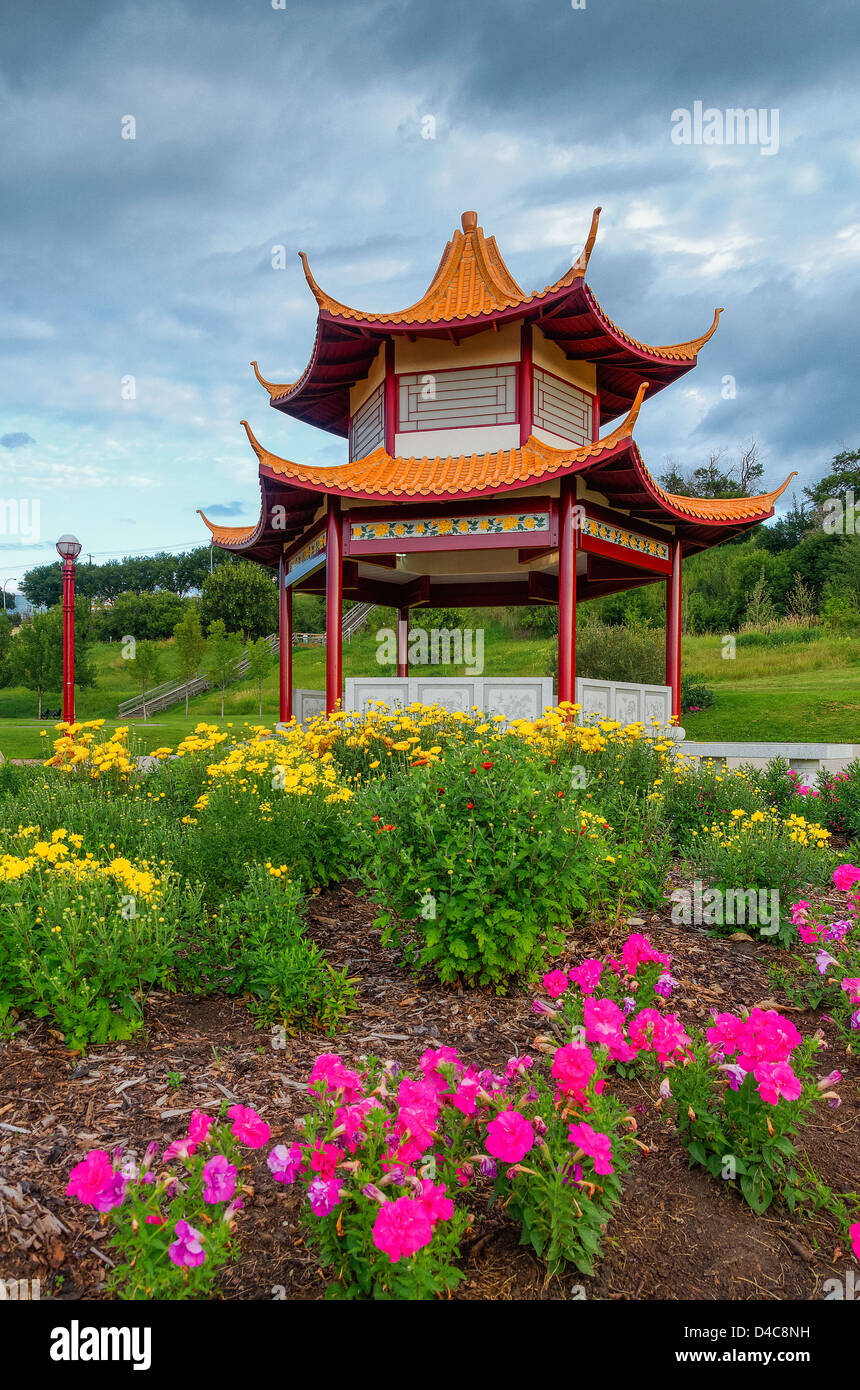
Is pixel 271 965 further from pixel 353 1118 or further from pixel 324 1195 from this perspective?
pixel 324 1195

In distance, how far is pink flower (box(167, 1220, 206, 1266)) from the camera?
168 centimetres

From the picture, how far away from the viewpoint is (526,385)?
10609mm

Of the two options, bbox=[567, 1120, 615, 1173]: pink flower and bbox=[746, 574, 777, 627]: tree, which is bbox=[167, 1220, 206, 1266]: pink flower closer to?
bbox=[567, 1120, 615, 1173]: pink flower

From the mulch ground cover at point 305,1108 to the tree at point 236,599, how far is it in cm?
4032

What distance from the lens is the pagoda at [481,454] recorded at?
9.61 m

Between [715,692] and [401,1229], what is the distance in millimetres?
18494

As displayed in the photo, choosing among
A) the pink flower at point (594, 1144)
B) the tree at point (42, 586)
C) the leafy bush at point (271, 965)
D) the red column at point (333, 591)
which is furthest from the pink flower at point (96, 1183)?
the tree at point (42, 586)

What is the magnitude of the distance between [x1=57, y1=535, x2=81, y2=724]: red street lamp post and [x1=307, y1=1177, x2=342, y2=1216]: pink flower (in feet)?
36.9

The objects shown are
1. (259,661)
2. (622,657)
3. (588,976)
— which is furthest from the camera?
(259,661)

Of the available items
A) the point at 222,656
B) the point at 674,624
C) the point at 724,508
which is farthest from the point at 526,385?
the point at 222,656

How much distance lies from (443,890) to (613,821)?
201cm

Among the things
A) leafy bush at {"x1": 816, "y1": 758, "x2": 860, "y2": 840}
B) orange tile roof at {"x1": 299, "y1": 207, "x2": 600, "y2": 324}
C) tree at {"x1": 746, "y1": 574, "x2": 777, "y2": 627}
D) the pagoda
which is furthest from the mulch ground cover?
tree at {"x1": 746, "y1": 574, "x2": 777, "y2": 627}

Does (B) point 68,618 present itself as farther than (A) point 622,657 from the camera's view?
No

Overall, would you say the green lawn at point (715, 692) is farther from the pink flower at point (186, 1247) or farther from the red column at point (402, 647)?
the red column at point (402, 647)
